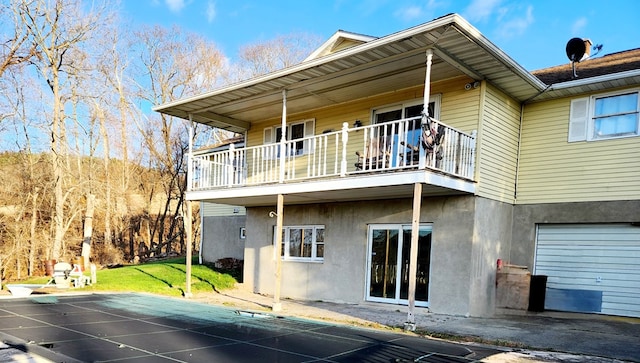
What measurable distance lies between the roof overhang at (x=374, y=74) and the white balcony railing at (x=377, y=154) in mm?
1113

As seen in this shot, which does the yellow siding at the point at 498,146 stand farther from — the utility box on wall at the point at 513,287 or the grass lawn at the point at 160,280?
the grass lawn at the point at 160,280

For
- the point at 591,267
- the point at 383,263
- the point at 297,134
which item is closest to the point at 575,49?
the point at 591,267

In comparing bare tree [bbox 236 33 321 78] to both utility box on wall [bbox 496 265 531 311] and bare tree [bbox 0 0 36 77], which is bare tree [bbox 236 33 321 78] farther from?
utility box on wall [bbox 496 265 531 311]

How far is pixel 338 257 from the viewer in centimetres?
1178

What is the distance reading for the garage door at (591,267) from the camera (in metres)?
9.33

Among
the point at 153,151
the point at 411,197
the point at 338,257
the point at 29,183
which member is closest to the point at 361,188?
the point at 411,197

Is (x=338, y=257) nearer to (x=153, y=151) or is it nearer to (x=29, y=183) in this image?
(x=29, y=183)

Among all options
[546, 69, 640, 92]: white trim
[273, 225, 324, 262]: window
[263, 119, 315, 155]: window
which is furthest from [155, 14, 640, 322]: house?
[263, 119, 315, 155]: window

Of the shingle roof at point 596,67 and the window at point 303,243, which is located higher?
the shingle roof at point 596,67

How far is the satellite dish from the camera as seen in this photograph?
11523mm

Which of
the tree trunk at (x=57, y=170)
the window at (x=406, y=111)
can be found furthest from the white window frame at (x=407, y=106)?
the tree trunk at (x=57, y=170)

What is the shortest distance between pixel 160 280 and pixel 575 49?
14074 millimetres

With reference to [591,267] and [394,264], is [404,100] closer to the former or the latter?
[394,264]

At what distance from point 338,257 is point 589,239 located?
6.07m
